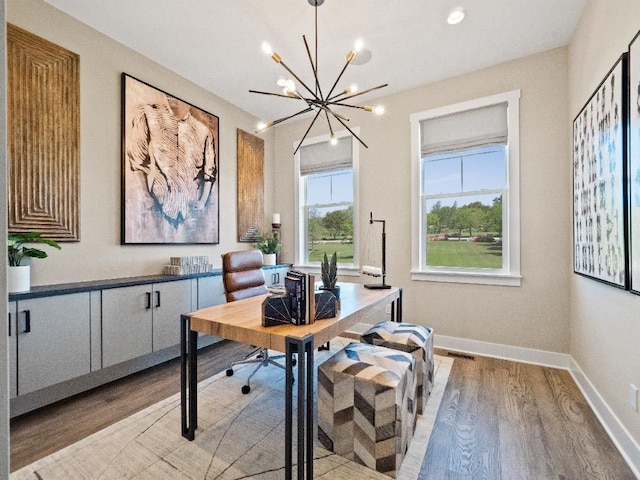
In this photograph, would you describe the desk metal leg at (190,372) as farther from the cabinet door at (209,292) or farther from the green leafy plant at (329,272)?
the cabinet door at (209,292)

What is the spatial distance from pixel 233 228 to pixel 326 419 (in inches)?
113

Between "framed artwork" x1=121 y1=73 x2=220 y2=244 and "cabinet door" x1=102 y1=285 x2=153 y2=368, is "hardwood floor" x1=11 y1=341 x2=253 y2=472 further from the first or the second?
"framed artwork" x1=121 y1=73 x2=220 y2=244

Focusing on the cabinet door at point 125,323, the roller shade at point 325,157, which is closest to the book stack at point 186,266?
the cabinet door at point 125,323

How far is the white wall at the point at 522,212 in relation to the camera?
2.72m

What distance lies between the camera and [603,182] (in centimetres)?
187

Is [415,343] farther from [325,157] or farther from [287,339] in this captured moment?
[325,157]

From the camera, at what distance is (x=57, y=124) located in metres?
2.29

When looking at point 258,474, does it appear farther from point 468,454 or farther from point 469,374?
point 469,374

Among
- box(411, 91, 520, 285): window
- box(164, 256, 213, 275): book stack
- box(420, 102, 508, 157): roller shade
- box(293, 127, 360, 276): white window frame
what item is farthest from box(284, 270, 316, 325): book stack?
box(420, 102, 508, 157): roller shade

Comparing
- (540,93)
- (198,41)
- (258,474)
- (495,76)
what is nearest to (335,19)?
(198,41)

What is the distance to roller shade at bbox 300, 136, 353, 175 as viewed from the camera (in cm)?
397

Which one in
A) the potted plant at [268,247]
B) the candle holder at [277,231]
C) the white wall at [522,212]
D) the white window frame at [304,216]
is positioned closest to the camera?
the white wall at [522,212]

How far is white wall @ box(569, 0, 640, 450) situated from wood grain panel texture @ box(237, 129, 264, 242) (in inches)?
142

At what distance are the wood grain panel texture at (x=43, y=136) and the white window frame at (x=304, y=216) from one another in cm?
260
